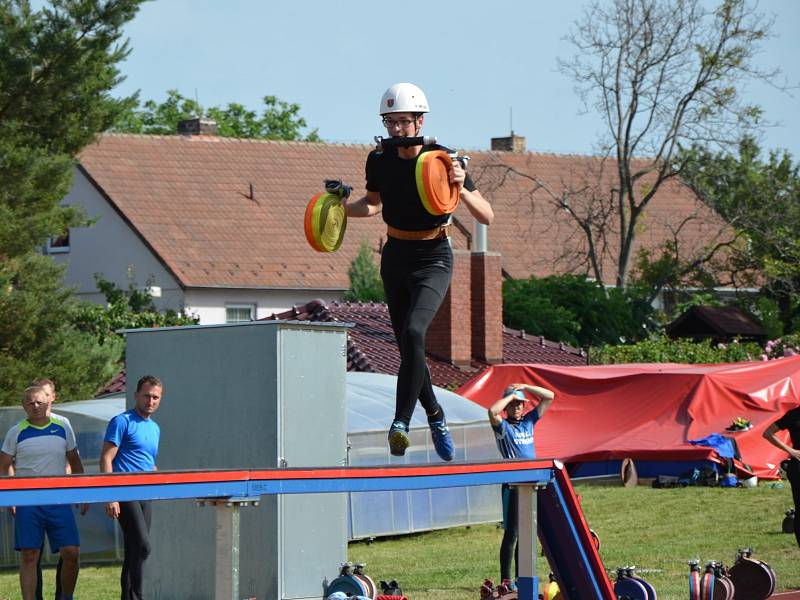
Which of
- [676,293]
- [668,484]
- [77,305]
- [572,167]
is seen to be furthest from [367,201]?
[572,167]

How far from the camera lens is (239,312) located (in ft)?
132

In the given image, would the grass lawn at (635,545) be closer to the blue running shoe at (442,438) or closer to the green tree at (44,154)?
the blue running shoe at (442,438)

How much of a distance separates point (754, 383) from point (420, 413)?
689 centimetres

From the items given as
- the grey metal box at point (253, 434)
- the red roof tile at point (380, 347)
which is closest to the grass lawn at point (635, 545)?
the grey metal box at point (253, 434)

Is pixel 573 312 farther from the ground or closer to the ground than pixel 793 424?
farther from the ground

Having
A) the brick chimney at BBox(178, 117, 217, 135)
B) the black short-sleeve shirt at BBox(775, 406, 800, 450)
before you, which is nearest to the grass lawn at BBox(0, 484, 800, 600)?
the black short-sleeve shirt at BBox(775, 406, 800, 450)

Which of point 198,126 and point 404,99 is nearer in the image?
point 404,99

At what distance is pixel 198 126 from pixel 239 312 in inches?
Answer: 425

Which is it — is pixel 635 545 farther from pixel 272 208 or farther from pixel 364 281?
pixel 272 208

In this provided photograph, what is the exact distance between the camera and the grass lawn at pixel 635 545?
14555 millimetres

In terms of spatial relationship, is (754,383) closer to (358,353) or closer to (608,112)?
(358,353)

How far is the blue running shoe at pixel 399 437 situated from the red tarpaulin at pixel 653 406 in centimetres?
1637

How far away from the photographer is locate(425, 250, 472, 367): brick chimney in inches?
1174

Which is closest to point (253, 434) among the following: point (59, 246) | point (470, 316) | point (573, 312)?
point (470, 316)
